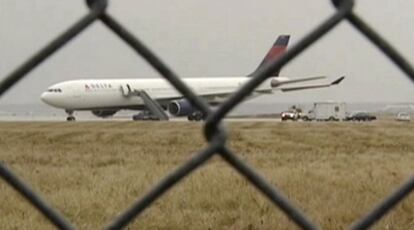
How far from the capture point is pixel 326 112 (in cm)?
3831

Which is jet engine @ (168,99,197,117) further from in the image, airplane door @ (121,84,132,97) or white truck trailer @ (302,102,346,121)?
white truck trailer @ (302,102,346,121)

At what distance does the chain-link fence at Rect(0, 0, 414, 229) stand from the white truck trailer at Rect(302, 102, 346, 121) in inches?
1465

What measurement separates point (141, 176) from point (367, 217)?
571cm

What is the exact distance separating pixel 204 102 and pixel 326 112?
38.2 m

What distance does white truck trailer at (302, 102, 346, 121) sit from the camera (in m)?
37.9

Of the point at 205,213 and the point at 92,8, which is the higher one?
the point at 92,8

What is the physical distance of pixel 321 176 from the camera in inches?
241

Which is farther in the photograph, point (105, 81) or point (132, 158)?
point (105, 81)

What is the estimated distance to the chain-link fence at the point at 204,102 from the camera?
22.2 inches

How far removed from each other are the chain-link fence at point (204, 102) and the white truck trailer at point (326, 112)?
37.2 m

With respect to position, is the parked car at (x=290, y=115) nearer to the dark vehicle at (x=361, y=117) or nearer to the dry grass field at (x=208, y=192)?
the dark vehicle at (x=361, y=117)

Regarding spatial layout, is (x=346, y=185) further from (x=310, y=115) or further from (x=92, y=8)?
(x=310, y=115)

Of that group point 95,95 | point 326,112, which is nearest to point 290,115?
point 326,112

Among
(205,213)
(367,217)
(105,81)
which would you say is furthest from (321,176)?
(105,81)
